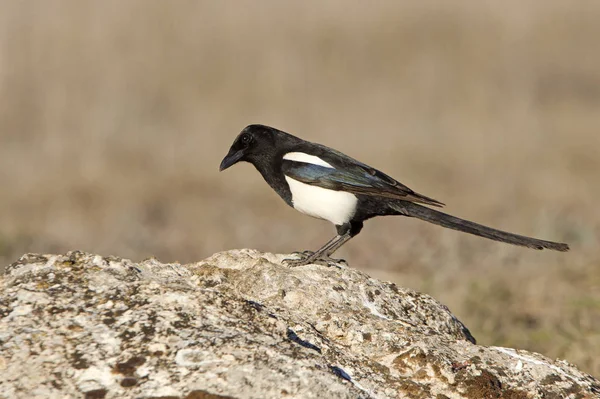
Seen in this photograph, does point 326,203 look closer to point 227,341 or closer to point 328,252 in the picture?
point 328,252

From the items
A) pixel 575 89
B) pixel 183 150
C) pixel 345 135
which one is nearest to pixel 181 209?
pixel 183 150

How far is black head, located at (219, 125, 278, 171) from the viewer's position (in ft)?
14.9

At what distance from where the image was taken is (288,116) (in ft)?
36.8

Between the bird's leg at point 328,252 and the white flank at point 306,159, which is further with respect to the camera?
the white flank at point 306,159

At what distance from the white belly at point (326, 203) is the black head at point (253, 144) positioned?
27 cm

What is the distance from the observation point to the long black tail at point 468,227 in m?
3.75

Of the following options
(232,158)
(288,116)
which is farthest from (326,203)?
(288,116)

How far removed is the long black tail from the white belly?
0.20 metres

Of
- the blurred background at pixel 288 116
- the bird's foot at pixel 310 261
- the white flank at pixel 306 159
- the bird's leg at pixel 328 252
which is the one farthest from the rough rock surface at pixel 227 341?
the blurred background at pixel 288 116

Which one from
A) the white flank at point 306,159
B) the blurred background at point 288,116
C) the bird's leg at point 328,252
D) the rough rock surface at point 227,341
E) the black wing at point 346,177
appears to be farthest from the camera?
the blurred background at point 288,116

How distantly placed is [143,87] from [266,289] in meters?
8.82

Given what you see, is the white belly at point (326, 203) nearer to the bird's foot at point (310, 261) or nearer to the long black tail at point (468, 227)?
the long black tail at point (468, 227)

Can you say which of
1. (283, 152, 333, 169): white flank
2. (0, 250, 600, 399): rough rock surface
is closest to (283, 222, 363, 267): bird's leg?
(283, 152, 333, 169): white flank

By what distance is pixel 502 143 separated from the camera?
10984 mm
